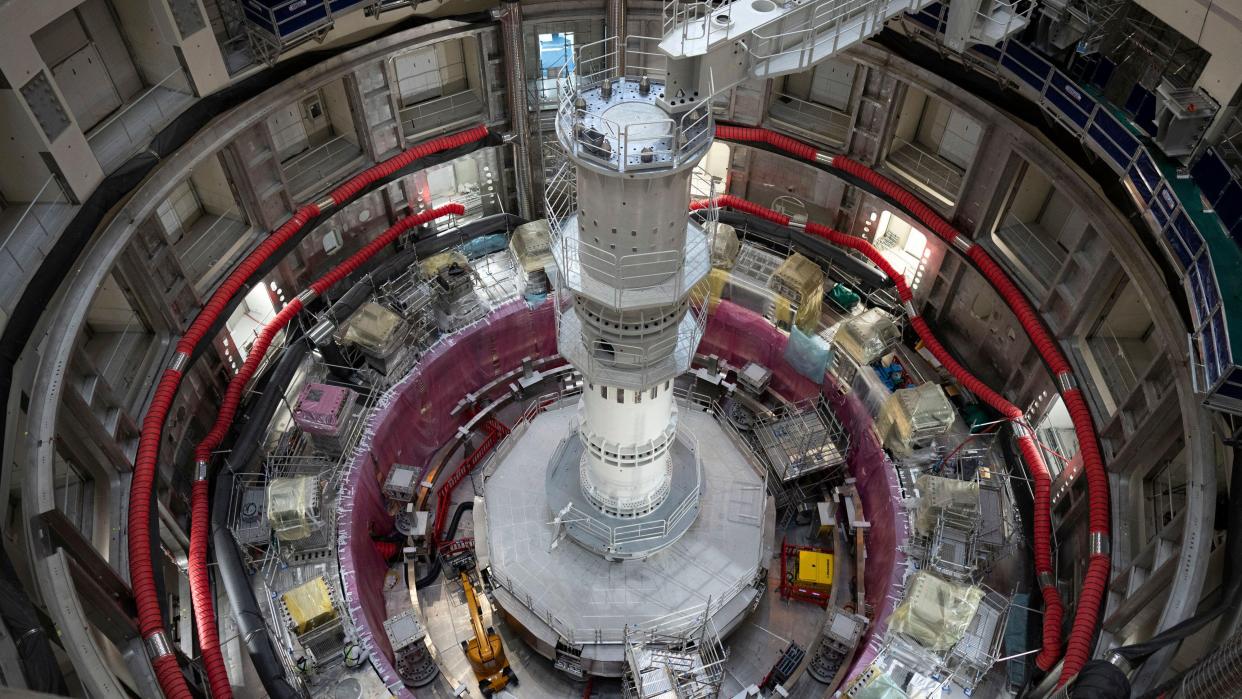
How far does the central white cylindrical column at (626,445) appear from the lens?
23.7 m

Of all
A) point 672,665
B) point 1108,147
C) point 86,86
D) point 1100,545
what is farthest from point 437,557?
point 1108,147

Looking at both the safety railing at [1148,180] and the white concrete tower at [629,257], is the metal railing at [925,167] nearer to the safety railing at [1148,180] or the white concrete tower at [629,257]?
the safety railing at [1148,180]

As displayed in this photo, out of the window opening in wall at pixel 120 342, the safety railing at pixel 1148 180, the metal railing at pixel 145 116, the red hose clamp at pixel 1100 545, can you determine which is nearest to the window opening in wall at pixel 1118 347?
the red hose clamp at pixel 1100 545

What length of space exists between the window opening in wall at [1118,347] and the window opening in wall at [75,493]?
3048cm

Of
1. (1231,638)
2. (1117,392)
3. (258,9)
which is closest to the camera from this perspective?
(1231,638)

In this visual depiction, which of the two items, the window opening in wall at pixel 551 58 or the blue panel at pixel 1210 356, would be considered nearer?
the blue panel at pixel 1210 356

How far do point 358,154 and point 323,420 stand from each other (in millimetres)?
10921

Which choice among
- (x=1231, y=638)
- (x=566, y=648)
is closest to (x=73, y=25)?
(x=566, y=648)

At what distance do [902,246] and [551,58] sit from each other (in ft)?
53.8

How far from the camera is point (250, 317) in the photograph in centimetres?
3291

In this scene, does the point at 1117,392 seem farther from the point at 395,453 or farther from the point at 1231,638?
the point at 395,453

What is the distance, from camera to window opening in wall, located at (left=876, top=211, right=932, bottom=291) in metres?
34.7

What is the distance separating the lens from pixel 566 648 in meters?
27.4

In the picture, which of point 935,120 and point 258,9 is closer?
point 258,9
